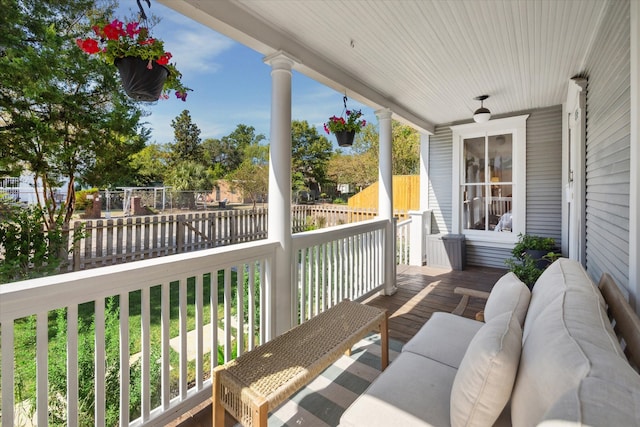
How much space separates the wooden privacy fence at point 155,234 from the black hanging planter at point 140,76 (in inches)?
92.9

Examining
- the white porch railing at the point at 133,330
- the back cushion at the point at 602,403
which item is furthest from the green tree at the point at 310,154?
the back cushion at the point at 602,403

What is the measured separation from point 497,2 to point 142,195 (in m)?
5.62

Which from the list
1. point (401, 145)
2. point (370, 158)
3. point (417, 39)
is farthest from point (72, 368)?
point (370, 158)

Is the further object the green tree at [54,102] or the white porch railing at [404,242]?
the white porch railing at [404,242]

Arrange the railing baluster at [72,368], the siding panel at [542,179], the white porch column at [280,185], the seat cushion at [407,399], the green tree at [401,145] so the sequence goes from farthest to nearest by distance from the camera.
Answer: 1. the green tree at [401,145]
2. the siding panel at [542,179]
3. the white porch column at [280,185]
4. the railing baluster at [72,368]
5. the seat cushion at [407,399]

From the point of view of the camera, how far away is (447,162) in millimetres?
5703

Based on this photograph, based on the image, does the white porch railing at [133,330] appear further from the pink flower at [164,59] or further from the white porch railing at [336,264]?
the pink flower at [164,59]

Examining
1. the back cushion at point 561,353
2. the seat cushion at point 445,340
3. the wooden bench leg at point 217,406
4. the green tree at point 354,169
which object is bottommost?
the wooden bench leg at point 217,406

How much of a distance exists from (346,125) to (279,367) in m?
2.37

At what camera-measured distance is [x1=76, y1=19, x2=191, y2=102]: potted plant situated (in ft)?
4.71

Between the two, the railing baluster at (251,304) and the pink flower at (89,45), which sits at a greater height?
the pink flower at (89,45)

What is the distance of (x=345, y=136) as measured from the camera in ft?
10.2

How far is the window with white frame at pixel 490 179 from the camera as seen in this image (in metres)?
5.01

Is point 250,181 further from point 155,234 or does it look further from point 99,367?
point 99,367
